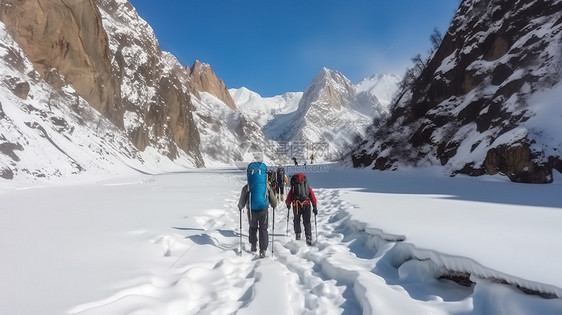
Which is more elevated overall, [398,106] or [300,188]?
[398,106]

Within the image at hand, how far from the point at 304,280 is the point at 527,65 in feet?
74.5

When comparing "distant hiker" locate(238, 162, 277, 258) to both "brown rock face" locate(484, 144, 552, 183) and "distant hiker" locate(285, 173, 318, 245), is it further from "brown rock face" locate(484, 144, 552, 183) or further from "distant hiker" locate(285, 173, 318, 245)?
"brown rock face" locate(484, 144, 552, 183)

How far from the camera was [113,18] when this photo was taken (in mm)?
63906

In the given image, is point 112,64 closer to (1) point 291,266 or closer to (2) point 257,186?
(2) point 257,186

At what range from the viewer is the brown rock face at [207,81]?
170 meters

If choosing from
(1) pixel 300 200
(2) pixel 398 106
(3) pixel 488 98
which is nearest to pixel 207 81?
(2) pixel 398 106

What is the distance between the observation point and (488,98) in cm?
2289

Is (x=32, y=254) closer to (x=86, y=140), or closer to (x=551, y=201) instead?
(x=551, y=201)

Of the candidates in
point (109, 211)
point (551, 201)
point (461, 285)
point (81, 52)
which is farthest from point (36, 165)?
point (81, 52)

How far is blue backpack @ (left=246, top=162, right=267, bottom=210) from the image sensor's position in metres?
6.29

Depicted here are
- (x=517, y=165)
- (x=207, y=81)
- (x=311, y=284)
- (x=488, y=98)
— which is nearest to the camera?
(x=311, y=284)

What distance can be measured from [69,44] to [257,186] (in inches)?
1720

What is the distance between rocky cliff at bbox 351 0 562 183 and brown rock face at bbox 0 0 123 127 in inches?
1479

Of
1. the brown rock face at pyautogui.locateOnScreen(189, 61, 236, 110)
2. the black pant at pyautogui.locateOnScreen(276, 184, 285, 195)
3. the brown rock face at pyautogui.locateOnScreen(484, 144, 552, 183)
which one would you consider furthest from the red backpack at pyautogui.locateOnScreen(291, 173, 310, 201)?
A: the brown rock face at pyautogui.locateOnScreen(189, 61, 236, 110)
